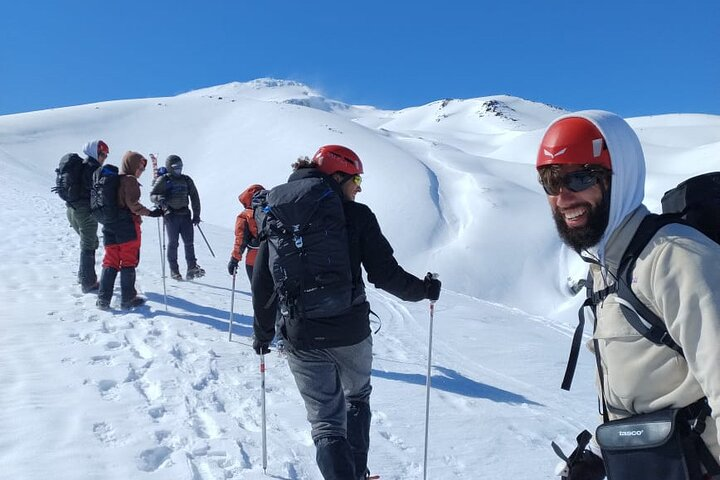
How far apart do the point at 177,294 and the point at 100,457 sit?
5.34 m

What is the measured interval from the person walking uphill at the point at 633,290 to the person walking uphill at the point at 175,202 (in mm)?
8425

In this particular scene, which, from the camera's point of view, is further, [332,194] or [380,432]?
[380,432]

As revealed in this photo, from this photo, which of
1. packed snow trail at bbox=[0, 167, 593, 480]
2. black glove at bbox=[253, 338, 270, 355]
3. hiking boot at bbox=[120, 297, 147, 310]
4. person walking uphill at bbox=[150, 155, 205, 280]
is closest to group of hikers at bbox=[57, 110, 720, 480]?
black glove at bbox=[253, 338, 270, 355]

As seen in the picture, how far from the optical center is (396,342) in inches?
309

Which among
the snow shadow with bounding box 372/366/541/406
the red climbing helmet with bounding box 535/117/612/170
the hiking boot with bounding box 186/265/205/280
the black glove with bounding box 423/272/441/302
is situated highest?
the red climbing helmet with bounding box 535/117/612/170

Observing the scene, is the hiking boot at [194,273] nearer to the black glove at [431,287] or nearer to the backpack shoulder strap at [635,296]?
the black glove at [431,287]

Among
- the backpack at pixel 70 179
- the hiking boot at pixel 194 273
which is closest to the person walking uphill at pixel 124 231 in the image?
the backpack at pixel 70 179

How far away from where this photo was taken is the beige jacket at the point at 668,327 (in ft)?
4.85

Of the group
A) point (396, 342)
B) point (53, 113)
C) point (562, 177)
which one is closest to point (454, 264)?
point (396, 342)

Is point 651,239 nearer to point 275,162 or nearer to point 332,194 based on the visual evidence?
point 332,194

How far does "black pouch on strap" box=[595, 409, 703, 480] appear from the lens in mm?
1649

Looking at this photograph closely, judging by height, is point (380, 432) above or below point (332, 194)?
below

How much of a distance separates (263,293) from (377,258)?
2.64ft

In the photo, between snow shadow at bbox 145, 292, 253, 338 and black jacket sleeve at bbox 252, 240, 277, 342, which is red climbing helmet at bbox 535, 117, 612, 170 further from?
snow shadow at bbox 145, 292, 253, 338
